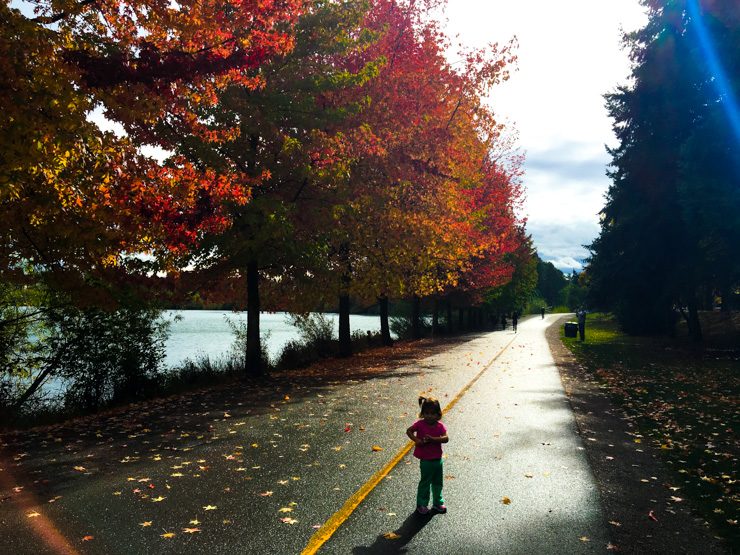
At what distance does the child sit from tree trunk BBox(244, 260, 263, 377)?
38.2 feet

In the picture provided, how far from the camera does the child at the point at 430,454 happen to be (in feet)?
17.7

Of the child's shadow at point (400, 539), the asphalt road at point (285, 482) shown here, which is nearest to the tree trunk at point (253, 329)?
the asphalt road at point (285, 482)

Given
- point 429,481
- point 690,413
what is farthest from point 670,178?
point 429,481

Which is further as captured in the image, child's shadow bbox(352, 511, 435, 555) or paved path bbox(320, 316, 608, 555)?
paved path bbox(320, 316, 608, 555)

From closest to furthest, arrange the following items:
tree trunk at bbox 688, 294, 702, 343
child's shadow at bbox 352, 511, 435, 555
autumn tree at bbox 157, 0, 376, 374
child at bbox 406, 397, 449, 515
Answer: child's shadow at bbox 352, 511, 435, 555
child at bbox 406, 397, 449, 515
autumn tree at bbox 157, 0, 376, 374
tree trunk at bbox 688, 294, 702, 343

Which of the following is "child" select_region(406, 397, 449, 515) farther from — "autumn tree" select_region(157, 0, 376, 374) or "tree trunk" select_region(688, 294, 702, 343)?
"tree trunk" select_region(688, 294, 702, 343)

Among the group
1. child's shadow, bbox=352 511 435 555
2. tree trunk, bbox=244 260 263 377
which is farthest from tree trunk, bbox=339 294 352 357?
child's shadow, bbox=352 511 435 555

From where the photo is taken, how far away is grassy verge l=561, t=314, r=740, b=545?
20.4 ft

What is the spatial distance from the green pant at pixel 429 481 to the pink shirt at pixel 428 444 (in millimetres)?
58

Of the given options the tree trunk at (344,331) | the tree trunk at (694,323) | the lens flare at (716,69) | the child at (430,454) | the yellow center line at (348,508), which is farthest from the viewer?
the tree trunk at (694,323)

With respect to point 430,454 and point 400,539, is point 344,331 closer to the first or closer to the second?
point 430,454

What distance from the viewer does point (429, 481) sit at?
543cm

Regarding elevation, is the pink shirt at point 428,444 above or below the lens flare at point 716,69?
below

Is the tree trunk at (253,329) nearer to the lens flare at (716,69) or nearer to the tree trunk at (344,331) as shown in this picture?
the tree trunk at (344,331)
